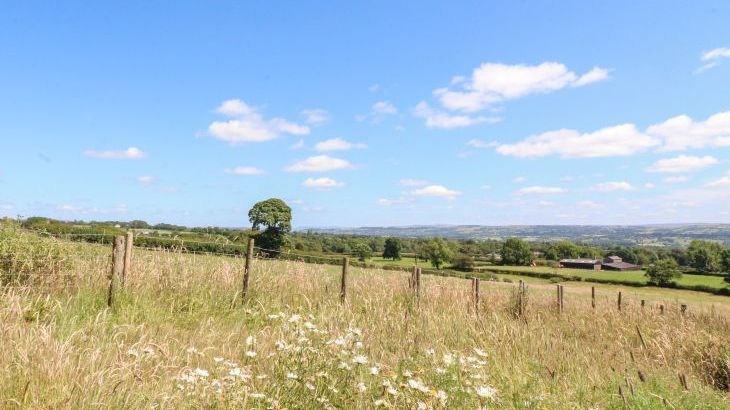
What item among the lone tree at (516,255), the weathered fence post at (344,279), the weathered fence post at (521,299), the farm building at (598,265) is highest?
the weathered fence post at (344,279)

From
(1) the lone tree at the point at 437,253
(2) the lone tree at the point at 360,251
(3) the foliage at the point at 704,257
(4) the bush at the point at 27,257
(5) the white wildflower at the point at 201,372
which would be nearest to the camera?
(5) the white wildflower at the point at 201,372

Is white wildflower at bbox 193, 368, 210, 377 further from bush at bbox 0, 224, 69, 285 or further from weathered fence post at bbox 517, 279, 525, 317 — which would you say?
weathered fence post at bbox 517, 279, 525, 317

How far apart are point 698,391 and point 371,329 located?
13.7 feet

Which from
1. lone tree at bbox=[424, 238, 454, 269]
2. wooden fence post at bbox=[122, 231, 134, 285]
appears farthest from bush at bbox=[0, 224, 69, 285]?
lone tree at bbox=[424, 238, 454, 269]

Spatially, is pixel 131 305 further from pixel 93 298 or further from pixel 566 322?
pixel 566 322

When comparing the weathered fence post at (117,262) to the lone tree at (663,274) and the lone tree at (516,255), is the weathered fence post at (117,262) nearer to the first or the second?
the lone tree at (663,274)

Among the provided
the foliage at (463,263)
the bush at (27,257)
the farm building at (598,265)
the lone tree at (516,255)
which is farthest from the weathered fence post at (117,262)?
the farm building at (598,265)

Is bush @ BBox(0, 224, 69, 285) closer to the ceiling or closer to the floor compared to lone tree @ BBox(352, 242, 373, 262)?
closer to the ceiling

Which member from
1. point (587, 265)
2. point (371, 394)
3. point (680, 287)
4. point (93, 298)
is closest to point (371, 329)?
point (371, 394)

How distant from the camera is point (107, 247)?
10.6 meters

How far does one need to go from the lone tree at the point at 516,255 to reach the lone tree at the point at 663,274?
2727 centimetres

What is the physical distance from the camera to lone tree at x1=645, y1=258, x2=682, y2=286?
82.6 m

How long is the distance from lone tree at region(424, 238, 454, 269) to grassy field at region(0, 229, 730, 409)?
311 feet

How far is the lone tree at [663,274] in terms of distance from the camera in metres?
82.6
